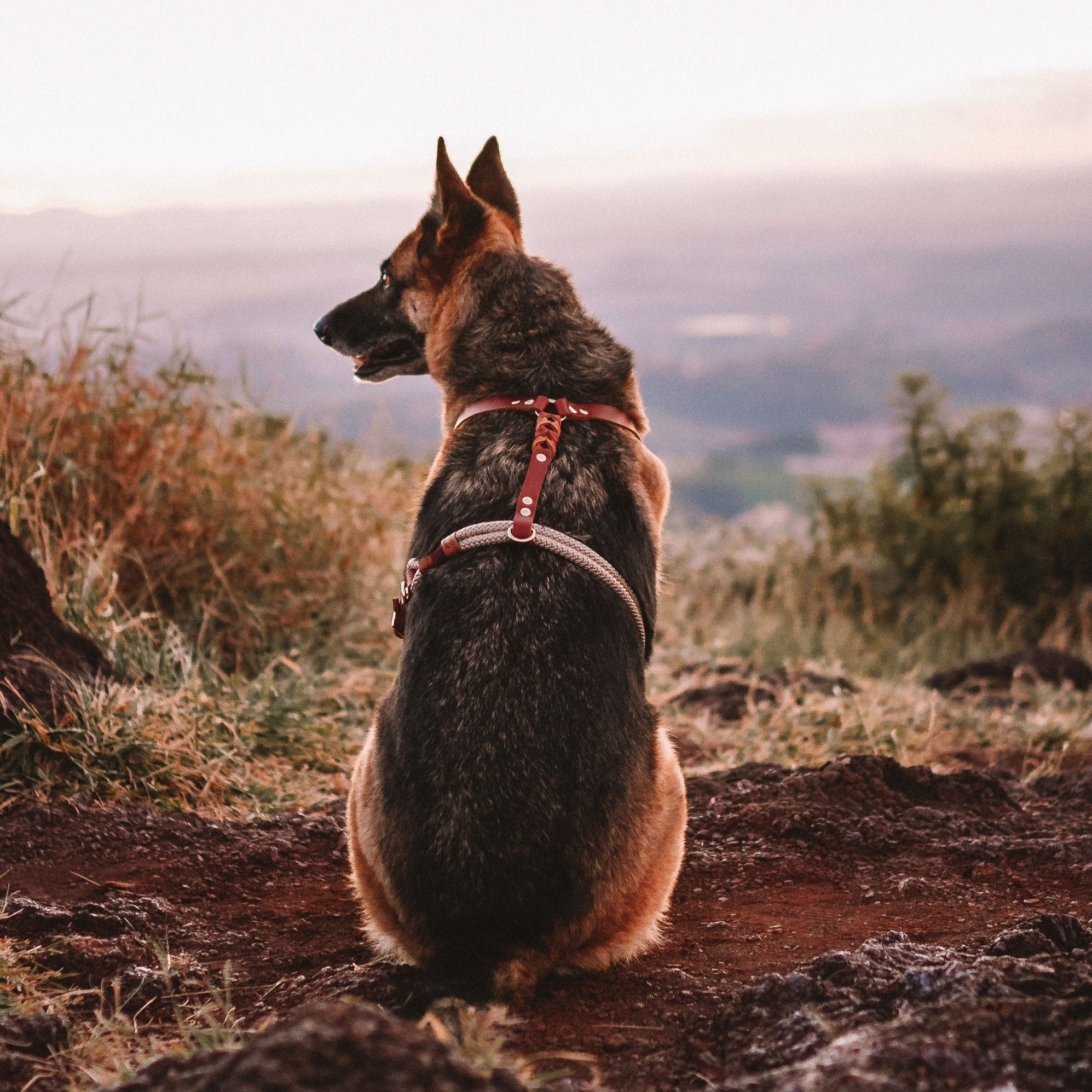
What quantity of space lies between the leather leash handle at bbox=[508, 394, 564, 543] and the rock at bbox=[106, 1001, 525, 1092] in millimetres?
1377

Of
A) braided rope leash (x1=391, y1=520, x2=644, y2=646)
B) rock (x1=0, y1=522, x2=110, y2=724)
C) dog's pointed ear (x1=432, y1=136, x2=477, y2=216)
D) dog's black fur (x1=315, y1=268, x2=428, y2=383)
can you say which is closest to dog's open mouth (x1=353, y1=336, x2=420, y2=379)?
dog's black fur (x1=315, y1=268, x2=428, y2=383)

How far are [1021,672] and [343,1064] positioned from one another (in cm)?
668

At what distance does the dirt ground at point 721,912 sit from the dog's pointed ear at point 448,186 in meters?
2.42

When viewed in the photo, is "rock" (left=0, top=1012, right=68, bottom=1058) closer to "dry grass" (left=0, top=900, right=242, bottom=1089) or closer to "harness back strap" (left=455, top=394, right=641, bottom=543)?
"dry grass" (left=0, top=900, right=242, bottom=1089)

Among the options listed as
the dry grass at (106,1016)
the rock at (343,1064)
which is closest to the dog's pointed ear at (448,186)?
the dry grass at (106,1016)

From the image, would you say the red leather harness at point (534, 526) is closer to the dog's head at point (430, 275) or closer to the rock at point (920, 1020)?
the dog's head at point (430, 275)

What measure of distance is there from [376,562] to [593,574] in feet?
15.2

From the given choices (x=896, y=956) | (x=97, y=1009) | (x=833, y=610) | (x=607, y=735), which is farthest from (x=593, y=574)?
(x=833, y=610)

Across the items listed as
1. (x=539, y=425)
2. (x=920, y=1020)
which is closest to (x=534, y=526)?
(x=539, y=425)

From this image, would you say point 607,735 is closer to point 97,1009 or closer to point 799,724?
point 97,1009

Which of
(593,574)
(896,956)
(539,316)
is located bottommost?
(896,956)

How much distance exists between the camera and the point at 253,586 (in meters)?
6.79

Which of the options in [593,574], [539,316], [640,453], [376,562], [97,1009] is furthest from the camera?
[376,562]

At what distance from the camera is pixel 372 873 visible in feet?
10.7
